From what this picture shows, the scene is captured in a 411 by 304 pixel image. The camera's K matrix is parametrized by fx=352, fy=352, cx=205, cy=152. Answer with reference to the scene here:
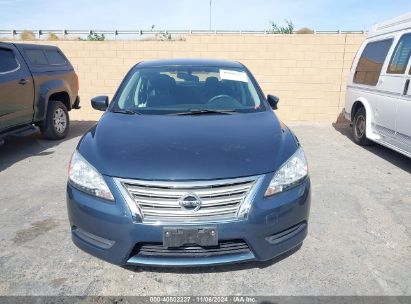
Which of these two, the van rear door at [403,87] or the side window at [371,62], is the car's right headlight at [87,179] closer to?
the van rear door at [403,87]

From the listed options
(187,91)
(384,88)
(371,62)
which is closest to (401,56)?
(384,88)

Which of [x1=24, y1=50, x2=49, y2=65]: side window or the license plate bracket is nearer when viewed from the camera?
the license plate bracket

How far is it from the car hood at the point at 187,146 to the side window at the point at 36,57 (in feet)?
14.1

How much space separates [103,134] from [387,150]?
5662mm

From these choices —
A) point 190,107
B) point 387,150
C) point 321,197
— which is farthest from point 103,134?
point 387,150

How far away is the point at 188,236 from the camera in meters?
2.26

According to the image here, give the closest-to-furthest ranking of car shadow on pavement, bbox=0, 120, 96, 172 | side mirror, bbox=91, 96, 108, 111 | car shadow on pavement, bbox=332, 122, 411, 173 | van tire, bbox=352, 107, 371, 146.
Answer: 1. side mirror, bbox=91, 96, 108, 111
2. car shadow on pavement, bbox=332, 122, 411, 173
3. car shadow on pavement, bbox=0, 120, 96, 172
4. van tire, bbox=352, 107, 371, 146

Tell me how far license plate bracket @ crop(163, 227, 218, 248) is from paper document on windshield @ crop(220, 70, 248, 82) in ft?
7.11

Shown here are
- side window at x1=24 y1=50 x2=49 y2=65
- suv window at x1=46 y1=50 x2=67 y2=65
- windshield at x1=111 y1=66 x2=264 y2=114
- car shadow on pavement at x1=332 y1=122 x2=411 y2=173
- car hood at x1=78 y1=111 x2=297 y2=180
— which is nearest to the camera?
car hood at x1=78 y1=111 x2=297 y2=180

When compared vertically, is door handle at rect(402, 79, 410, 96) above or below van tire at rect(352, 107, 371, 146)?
above

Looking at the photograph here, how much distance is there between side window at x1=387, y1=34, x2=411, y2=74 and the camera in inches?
210

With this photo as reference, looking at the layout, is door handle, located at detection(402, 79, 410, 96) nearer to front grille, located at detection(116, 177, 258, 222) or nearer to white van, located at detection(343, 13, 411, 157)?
white van, located at detection(343, 13, 411, 157)

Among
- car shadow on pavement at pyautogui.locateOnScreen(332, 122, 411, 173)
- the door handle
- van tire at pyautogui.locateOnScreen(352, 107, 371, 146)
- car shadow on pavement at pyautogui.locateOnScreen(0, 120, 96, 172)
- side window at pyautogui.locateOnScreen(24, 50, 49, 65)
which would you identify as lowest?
car shadow on pavement at pyautogui.locateOnScreen(332, 122, 411, 173)

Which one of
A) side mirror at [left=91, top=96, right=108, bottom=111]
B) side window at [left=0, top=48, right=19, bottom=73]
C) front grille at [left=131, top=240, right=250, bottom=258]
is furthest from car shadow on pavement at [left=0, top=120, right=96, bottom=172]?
front grille at [left=131, top=240, right=250, bottom=258]
